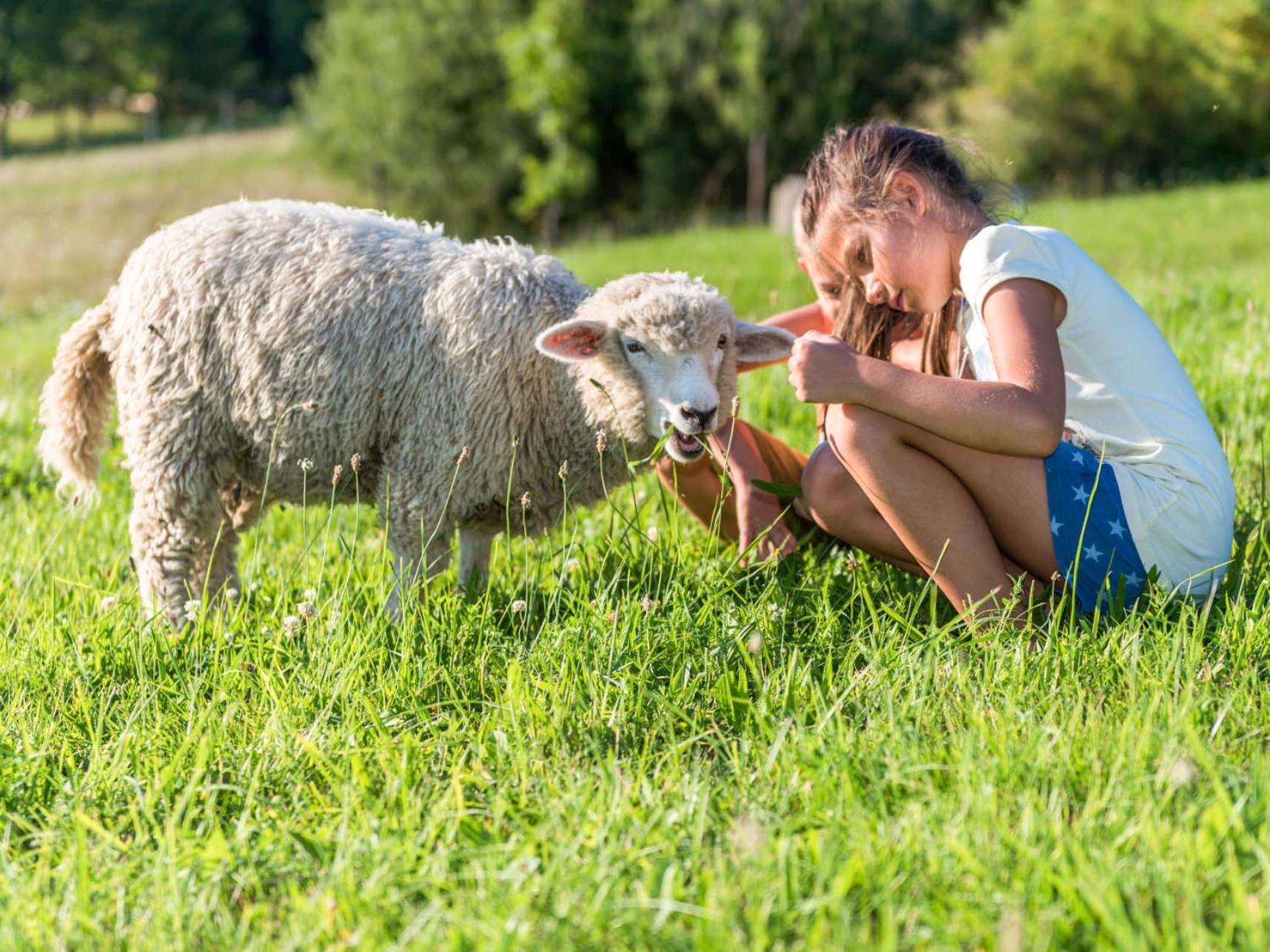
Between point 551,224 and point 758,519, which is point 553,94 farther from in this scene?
point 758,519

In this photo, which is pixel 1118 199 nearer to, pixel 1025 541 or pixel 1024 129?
pixel 1024 129

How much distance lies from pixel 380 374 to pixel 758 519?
117 cm

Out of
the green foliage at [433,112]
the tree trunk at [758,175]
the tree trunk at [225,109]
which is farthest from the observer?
the tree trunk at [225,109]

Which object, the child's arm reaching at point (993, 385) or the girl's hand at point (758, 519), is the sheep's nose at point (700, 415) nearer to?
the child's arm reaching at point (993, 385)

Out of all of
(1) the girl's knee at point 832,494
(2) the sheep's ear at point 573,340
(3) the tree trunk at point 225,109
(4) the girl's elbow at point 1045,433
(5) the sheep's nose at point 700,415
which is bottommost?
(1) the girl's knee at point 832,494

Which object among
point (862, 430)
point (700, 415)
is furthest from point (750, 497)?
point (862, 430)

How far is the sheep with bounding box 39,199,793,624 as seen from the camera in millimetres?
3312

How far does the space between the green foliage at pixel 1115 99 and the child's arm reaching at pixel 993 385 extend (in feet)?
95.6

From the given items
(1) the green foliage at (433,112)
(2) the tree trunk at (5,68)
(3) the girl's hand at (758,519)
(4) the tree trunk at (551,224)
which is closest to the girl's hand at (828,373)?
(3) the girl's hand at (758,519)

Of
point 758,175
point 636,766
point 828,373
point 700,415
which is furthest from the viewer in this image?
point 758,175

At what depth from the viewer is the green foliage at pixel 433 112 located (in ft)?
90.4

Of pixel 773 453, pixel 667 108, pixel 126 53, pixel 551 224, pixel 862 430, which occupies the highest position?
pixel 126 53

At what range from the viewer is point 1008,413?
2.58 m

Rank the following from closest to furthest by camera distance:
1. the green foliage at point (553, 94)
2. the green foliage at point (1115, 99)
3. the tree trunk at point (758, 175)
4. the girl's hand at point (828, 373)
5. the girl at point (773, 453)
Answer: the girl's hand at point (828, 373) → the girl at point (773, 453) → the green foliage at point (553, 94) → the tree trunk at point (758, 175) → the green foliage at point (1115, 99)
